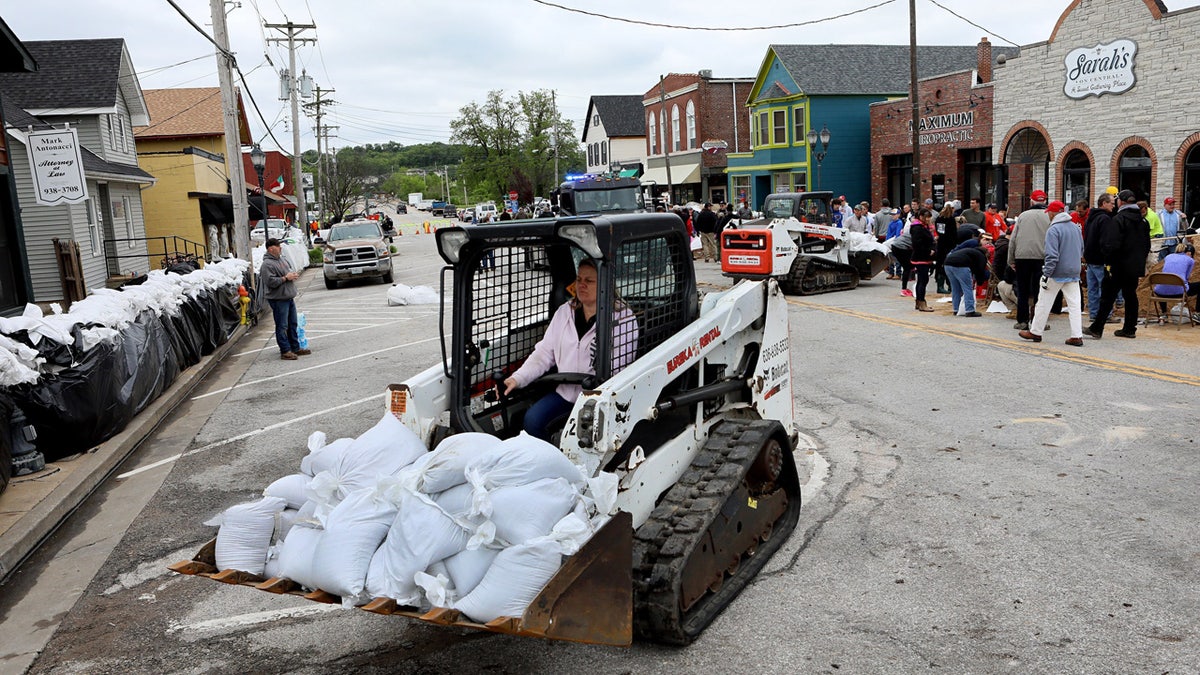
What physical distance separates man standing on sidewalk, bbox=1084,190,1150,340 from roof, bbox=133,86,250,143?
4062 centimetres

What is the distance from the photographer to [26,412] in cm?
816

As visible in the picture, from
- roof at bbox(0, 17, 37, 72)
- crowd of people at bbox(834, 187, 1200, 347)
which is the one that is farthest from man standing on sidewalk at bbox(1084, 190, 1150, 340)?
roof at bbox(0, 17, 37, 72)

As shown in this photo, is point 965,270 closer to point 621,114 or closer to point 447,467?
point 447,467

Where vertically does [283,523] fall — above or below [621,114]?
below

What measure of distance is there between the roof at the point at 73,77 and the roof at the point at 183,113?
46.4 feet

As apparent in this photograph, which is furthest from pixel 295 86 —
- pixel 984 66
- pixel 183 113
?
pixel 984 66

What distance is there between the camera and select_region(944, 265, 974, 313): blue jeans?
15.0 metres

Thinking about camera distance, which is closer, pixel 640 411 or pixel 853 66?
pixel 640 411

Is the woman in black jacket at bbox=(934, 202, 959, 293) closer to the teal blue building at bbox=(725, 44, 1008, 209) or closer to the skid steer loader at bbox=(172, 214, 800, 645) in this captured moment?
the skid steer loader at bbox=(172, 214, 800, 645)

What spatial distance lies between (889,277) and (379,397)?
1468cm

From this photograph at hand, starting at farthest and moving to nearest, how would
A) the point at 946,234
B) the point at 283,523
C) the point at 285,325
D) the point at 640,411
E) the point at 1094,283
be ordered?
the point at 946,234 < the point at 285,325 < the point at 1094,283 < the point at 640,411 < the point at 283,523

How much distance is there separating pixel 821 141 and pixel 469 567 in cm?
3328

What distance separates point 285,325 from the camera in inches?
577

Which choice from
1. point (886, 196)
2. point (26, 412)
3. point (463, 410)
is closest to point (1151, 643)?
point (463, 410)
